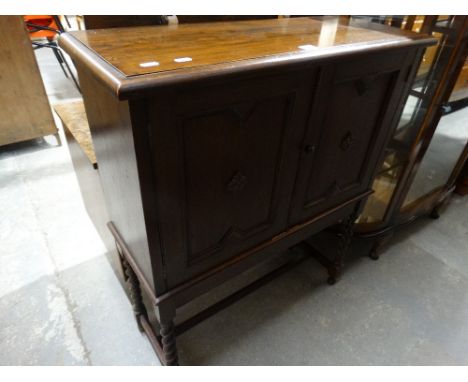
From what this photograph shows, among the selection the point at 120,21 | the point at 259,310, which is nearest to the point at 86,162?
the point at 120,21

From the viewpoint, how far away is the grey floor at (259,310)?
1364mm

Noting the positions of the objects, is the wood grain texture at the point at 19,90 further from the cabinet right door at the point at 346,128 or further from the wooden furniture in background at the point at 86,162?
the cabinet right door at the point at 346,128

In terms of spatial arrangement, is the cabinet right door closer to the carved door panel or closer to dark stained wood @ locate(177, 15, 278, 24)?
the carved door panel

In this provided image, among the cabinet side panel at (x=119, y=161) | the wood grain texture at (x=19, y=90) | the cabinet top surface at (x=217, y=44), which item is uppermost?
the cabinet top surface at (x=217, y=44)

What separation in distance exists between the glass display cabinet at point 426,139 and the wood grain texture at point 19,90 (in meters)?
2.14

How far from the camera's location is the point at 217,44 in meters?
0.82

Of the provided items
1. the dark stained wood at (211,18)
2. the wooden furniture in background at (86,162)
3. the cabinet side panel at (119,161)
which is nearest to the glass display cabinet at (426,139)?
the dark stained wood at (211,18)

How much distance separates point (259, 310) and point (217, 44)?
1195mm

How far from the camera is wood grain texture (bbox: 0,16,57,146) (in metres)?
2.15

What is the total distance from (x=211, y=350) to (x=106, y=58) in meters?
1.19

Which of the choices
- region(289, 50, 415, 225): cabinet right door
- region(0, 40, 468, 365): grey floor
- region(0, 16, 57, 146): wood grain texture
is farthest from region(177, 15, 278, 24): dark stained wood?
region(0, 16, 57, 146): wood grain texture

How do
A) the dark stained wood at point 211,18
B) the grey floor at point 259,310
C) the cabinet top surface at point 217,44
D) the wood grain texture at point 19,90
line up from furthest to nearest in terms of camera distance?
the wood grain texture at point 19,90, the grey floor at point 259,310, the dark stained wood at point 211,18, the cabinet top surface at point 217,44

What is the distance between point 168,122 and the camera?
2.12 feet

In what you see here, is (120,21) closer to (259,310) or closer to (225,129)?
(225,129)
